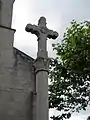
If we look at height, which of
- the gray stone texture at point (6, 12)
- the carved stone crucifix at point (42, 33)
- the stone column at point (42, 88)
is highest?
the gray stone texture at point (6, 12)

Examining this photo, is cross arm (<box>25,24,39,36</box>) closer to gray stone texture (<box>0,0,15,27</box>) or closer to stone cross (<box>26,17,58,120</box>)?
stone cross (<box>26,17,58,120</box>)

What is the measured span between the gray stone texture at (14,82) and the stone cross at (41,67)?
200cm

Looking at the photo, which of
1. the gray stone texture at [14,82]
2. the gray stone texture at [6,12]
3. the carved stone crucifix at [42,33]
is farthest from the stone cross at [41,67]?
the gray stone texture at [6,12]

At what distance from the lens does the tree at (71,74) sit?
16.1 meters

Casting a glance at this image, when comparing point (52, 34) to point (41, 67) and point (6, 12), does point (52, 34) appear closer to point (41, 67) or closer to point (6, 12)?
point (41, 67)

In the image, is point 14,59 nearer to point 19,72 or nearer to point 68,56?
point 19,72

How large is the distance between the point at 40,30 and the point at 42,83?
1958 mm

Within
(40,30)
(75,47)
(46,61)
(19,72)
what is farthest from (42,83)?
(75,47)

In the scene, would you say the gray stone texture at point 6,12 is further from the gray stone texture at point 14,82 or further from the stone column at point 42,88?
the stone column at point 42,88

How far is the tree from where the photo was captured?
1609cm

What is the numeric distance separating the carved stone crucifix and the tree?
675cm

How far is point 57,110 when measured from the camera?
17.8 metres

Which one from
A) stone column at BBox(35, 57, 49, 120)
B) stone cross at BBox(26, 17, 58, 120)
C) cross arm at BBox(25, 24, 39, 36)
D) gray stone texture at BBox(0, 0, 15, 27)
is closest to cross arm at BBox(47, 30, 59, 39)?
stone cross at BBox(26, 17, 58, 120)

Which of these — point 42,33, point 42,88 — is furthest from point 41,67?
point 42,33
